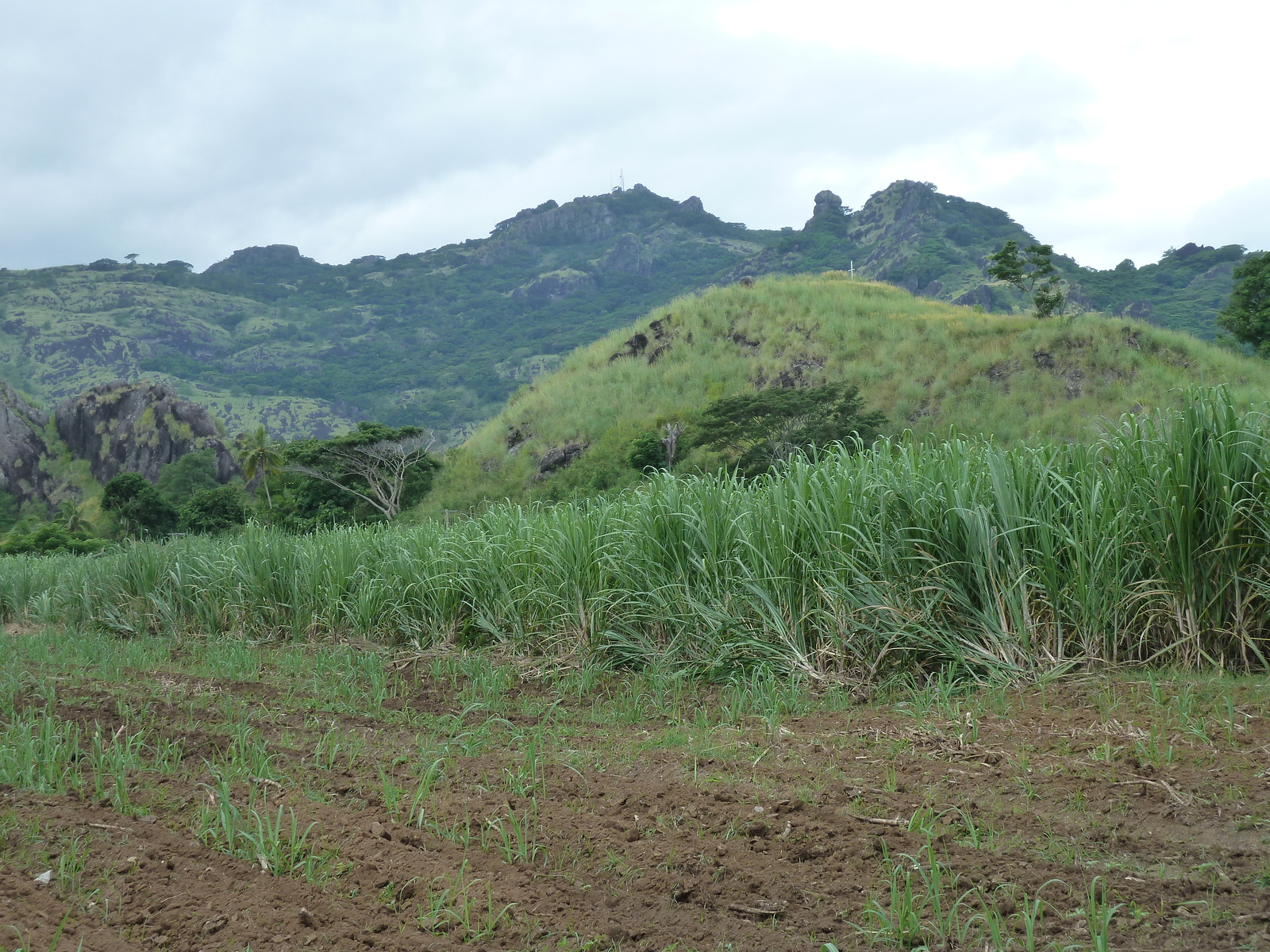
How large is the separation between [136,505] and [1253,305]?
5033 cm

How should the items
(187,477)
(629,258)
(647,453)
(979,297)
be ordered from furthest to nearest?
(629,258), (979,297), (187,477), (647,453)

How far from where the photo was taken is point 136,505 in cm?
3812

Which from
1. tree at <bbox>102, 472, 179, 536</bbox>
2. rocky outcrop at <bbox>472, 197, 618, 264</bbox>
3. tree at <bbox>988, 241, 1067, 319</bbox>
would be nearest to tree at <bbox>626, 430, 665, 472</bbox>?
tree at <bbox>988, 241, 1067, 319</bbox>

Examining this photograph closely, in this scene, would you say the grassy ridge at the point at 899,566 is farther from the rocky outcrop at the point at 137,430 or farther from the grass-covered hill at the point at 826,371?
the rocky outcrop at the point at 137,430

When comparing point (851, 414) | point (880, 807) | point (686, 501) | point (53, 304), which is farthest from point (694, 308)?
point (53, 304)

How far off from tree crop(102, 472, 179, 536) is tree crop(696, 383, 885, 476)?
2734cm

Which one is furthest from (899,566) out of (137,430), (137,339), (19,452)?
(137,339)

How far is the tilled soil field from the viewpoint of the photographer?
73.8 inches

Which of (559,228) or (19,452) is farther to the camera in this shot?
(559,228)

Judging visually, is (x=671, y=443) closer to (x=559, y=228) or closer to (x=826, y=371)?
(x=826, y=371)

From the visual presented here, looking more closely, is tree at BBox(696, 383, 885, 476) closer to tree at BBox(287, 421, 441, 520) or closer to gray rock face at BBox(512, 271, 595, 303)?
tree at BBox(287, 421, 441, 520)

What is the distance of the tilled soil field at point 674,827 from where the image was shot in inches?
73.8

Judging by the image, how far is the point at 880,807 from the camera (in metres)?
2.46

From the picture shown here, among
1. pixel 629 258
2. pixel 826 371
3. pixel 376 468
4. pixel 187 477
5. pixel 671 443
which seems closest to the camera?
pixel 671 443
